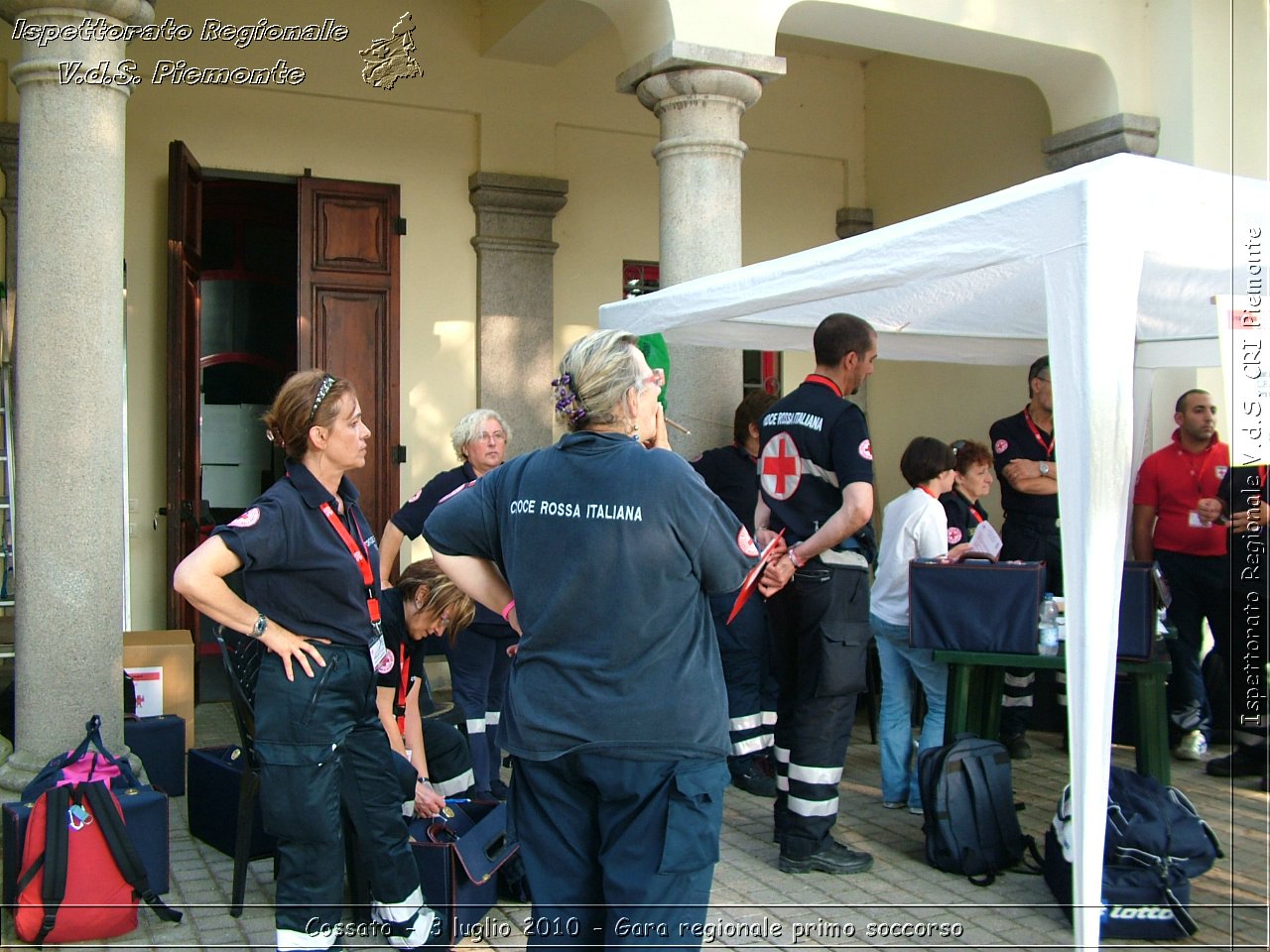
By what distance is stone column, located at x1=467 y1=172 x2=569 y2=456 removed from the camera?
28.9ft

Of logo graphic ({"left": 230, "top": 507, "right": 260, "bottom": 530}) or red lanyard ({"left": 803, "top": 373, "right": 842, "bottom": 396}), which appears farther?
red lanyard ({"left": 803, "top": 373, "right": 842, "bottom": 396})

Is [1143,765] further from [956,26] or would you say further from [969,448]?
[956,26]

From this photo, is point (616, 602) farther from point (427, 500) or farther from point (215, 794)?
point (427, 500)

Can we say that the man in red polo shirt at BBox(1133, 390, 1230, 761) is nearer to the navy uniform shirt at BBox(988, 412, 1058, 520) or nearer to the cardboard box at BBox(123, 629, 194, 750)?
the navy uniform shirt at BBox(988, 412, 1058, 520)

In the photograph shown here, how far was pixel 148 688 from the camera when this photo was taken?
604 centimetres

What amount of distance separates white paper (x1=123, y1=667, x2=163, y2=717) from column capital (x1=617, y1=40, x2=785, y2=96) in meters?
3.88

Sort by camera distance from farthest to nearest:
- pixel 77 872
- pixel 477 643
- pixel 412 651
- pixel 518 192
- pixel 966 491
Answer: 1. pixel 518 192
2. pixel 966 491
3. pixel 477 643
4. pixel 412 651
5. pixel 77 872

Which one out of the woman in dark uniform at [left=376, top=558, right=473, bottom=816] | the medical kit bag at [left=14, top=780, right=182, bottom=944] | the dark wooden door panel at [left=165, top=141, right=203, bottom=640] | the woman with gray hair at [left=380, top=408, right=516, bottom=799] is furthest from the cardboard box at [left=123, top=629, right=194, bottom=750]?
the woman in dark uniform at [left=376, top=558, right=473, bottom=816]

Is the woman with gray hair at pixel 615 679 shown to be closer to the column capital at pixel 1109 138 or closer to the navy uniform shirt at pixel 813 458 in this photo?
the navy uniform shirt at pixel 813 458

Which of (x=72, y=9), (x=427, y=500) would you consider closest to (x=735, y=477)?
(x=427, y=500)

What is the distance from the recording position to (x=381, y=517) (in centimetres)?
861

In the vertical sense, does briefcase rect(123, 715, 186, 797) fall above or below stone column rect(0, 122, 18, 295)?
below

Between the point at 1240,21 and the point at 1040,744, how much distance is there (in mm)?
4833

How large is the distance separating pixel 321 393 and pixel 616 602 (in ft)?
4.81
